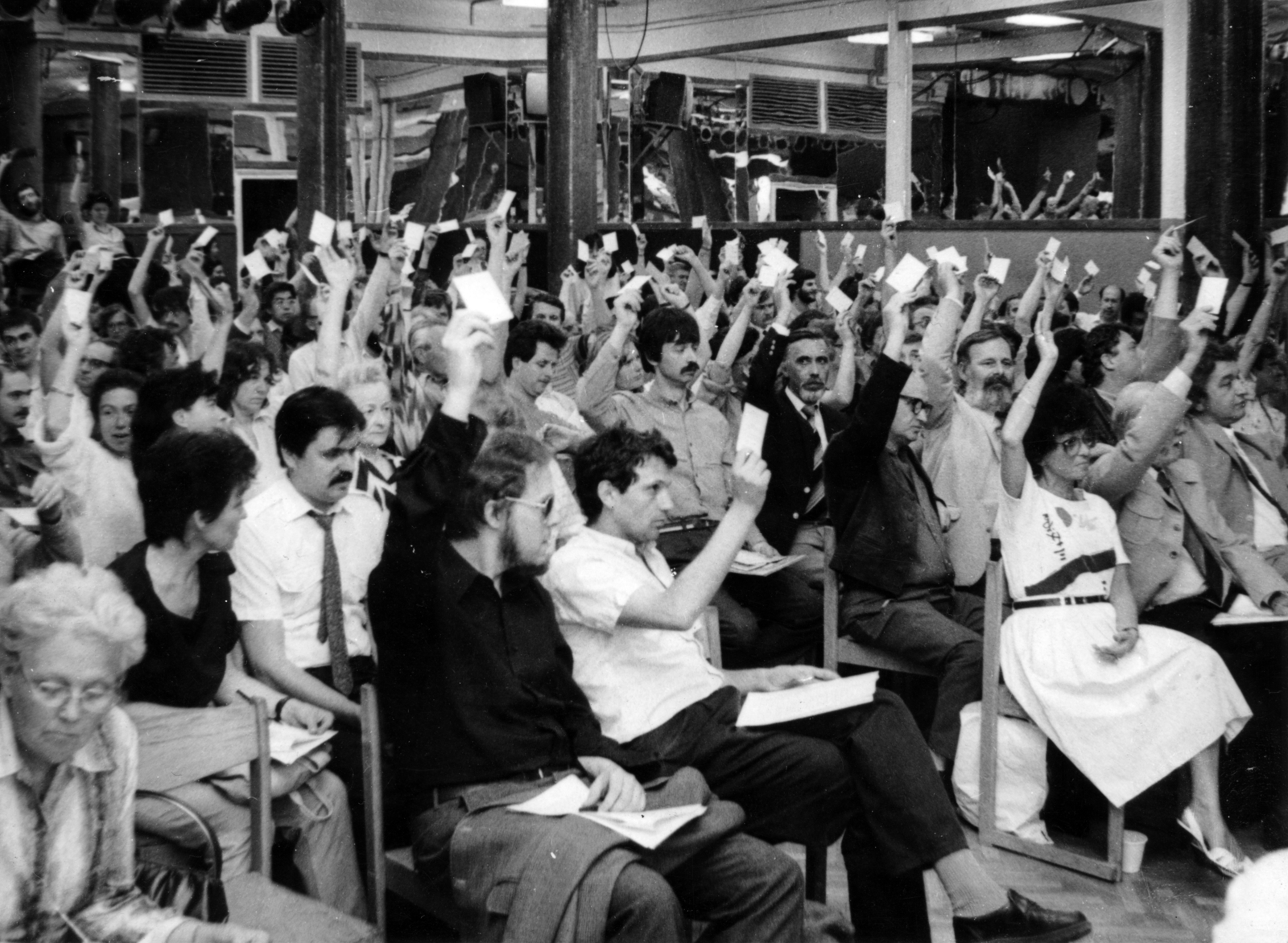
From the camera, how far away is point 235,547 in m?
2.91

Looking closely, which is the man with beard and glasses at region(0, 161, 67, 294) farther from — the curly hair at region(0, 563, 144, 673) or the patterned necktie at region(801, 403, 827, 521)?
the curly hair at region(0, 563, 144, 673)

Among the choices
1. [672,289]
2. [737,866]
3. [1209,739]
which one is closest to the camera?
[737,866]

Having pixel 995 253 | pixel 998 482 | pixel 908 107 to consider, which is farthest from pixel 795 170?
pixel 998 482

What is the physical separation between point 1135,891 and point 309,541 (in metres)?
2.09

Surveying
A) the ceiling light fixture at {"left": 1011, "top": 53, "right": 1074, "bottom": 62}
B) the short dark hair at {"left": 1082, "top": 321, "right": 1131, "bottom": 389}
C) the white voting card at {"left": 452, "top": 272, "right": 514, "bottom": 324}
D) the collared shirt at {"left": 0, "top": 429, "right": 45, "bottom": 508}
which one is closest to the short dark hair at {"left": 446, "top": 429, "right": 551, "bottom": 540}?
the white voting card at {"left": 452, "top": 272, "right": 514, "bottom": 324}

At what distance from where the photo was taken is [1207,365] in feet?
14.0

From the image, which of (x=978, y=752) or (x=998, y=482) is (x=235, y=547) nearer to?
(x=978, y=752)

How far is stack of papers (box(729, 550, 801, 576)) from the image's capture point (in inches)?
162

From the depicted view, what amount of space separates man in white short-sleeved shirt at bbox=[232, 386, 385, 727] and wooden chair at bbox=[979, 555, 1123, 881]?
1.54 m

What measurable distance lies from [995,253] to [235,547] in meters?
7.03

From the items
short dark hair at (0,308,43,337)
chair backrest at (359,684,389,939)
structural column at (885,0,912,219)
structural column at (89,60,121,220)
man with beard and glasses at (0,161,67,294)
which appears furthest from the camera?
structural column at (89,60,121,220)

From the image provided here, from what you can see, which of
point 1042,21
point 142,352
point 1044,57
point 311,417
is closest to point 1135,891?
point 311,417

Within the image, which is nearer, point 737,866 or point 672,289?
point 737,866

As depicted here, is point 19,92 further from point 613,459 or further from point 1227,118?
point 613,459
